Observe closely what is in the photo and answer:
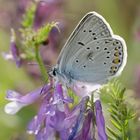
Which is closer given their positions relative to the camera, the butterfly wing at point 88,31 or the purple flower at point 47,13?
the butterfly wing at point 88,31

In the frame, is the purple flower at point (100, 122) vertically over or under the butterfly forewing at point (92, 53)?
under

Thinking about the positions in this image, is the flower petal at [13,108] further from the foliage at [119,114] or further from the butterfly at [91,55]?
the foliage at [119,114]

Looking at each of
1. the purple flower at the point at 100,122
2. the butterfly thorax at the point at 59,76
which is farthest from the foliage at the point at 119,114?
the butterfly thorax at the point at 59,76

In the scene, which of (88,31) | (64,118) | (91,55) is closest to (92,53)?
(91,55)

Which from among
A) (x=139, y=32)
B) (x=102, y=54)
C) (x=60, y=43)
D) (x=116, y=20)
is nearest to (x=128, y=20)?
(x=116, y=20)

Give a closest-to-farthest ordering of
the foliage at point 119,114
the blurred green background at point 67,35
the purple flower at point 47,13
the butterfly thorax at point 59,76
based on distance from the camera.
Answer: the foliage at point 119,114 < the butterfly thorax at point 59,76 < the blurred green background at point 67,35 < the purple flower at point 47,13

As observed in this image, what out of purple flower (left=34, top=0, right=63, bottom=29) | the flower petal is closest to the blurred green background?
purple flower (left=34, top=0, right=63, bottom=29)

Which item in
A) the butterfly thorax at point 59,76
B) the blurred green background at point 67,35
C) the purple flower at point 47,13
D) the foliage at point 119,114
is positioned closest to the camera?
the foliage at point 119,114

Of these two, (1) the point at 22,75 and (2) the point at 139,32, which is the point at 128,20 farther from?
(1) the point at 22,75

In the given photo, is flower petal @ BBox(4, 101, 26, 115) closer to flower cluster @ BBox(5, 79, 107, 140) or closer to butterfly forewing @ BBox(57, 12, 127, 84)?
flower cluster @ BBox(5, 79, 107, 140)

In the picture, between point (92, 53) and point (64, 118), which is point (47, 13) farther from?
point (64, 118)
